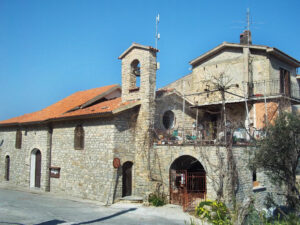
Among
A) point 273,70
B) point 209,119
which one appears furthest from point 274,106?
point 209,119

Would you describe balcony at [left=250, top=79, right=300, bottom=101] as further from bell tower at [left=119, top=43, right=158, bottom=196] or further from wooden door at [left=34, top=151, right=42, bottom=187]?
wooden door at [left=34, top=151, right=42, bottom=187]

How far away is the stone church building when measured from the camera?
1281 cm

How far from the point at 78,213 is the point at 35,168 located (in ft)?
27.8

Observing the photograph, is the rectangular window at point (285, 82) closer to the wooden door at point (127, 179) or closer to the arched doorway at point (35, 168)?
the wooden door at point (127, 179)

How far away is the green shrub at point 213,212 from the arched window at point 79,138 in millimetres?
7445

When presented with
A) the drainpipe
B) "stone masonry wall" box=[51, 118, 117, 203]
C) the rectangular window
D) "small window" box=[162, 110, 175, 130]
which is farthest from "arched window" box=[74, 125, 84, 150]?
the rectangular window

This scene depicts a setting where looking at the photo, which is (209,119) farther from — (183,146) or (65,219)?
(65,219)

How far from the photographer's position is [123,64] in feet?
53.6

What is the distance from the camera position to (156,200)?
1337cm

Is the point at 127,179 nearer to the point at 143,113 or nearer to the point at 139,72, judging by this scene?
the point at 143,113

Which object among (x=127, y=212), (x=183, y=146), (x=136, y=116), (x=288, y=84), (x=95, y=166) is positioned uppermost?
(x=288, y=84)

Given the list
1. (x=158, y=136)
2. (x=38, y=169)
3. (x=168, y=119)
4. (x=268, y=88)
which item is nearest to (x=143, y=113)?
(x=158, y=136)

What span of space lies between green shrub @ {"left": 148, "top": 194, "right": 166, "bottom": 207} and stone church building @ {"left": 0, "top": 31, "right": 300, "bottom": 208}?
12.1 inches

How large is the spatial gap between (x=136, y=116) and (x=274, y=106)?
7868mm
